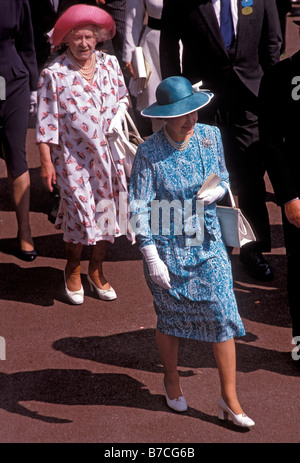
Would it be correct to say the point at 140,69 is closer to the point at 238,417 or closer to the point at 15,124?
the point at 15,124

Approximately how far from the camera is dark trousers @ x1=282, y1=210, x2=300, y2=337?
5.45m

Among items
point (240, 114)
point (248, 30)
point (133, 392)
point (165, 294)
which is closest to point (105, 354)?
point (133, 392)

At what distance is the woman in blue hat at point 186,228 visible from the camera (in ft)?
15.7

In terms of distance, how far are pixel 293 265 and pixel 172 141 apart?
1.26 metres

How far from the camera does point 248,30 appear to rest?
6.29 m

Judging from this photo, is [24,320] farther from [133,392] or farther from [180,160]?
[180,160]

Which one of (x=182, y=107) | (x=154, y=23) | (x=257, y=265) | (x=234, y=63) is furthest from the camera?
(x=154, y=23)

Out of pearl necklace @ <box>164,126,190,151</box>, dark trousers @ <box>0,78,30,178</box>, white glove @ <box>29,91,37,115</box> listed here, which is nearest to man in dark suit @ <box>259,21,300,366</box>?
pearl necklace @ <box>164,126,190,151</box>

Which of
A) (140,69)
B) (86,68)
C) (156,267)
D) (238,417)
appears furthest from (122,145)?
(238,417)

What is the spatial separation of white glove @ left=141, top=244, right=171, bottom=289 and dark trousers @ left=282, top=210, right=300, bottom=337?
40.8 inches

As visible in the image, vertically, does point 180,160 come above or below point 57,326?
above

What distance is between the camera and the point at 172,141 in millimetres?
4812

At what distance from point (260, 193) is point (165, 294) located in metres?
2.06

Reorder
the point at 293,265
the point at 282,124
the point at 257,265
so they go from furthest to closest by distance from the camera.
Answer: the point at 257,265 → the point at 293,265 → the point at 282,124
